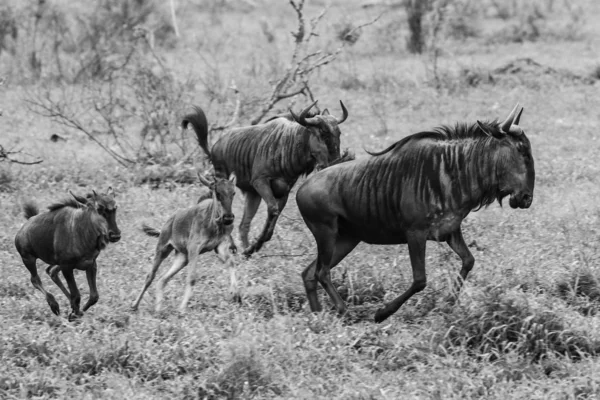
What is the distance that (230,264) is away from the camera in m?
8.16

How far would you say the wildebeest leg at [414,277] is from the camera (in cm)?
744

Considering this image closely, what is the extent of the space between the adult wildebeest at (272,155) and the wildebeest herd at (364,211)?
1.28 metres

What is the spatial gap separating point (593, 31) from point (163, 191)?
10.2 m

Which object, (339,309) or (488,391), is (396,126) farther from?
(488,391)

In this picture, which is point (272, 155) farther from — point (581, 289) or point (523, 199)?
point (581, 289)

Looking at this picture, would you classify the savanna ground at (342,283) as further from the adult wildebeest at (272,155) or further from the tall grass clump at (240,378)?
the adult wildebeest at (272,155)

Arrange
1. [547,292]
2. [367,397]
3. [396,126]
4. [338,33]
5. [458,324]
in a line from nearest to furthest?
[367,397] → [458,324] → [547,292] → [396,126] → [338,33]

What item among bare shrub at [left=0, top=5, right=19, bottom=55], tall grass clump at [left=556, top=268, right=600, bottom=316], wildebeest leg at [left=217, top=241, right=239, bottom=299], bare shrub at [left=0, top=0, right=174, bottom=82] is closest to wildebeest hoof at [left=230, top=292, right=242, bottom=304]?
wildebeest leg at [left=217, top=241, right=239, bottom=299]

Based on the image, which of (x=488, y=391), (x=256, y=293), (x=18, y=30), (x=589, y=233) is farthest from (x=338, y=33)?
(x=488, y=391)

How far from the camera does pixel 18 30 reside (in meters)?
19.5

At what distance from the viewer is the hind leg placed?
26.3 feet

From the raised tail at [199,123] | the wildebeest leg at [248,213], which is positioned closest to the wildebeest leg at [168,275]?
the wildebeest leg at [248,213]

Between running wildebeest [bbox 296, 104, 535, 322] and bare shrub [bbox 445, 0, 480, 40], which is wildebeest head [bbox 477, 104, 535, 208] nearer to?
running wildebeest [bbox 296, 104, 535, 322]

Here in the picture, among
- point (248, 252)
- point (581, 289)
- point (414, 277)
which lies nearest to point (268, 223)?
point (248, 252)
